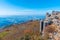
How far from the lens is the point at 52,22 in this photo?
42.0 feet

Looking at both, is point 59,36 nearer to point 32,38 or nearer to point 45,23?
point 32,38

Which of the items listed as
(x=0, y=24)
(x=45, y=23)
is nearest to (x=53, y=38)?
(x=45, y=23)

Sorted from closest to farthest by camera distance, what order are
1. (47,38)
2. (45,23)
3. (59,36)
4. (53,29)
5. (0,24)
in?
1. (59,36)
2. (47,38)
3. (53,29)
4. (45,23)
5. (0,24)

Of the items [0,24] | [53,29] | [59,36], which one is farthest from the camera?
[0,24]

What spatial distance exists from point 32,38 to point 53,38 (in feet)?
6.70

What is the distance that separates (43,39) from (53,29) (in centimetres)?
110

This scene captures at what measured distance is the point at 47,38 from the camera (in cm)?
959

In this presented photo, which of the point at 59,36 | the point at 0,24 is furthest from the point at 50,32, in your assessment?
the point at 0,24

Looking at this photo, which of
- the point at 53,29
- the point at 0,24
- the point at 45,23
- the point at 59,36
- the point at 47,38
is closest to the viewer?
the point at 59,36

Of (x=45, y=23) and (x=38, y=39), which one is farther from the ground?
(x=45, y=23)

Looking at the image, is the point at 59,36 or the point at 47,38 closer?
the point at 59,36

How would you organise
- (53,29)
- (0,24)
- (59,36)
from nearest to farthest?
(59,36)
(53,29)
(0,24)

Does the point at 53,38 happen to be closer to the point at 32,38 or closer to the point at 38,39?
the point at 38,39

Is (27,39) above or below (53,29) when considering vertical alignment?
below
